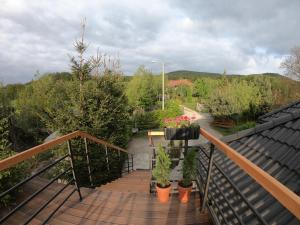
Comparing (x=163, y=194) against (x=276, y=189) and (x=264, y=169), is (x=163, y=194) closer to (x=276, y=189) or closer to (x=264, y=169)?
(x=264, y=169)

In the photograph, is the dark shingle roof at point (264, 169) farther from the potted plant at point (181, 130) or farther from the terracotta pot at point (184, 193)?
the potted plant at point (181, 130)

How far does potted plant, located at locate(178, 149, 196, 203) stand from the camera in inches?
131

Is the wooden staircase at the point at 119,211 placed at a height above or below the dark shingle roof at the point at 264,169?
below

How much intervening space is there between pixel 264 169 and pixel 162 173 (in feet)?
4.68

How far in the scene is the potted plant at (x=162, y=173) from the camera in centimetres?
335

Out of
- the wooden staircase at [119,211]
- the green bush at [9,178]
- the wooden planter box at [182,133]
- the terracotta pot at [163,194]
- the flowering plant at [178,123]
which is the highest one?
the flowering plant at [178,123]

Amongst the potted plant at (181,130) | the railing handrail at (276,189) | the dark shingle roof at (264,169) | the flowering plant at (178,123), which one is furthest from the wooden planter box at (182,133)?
the railing handrail at (276,189)

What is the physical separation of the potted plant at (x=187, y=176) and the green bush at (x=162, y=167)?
0.22 meters

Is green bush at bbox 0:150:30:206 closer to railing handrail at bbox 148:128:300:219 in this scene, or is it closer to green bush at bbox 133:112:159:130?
railing handrail at bbox 148:128:300:219

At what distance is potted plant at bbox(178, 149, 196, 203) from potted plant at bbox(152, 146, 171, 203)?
0.68 ft

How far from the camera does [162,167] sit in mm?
3361

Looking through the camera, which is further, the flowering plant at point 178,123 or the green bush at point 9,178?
the green bush at point 9,178

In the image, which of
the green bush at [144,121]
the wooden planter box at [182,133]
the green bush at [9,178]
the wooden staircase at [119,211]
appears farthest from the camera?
the green bush at [144,121]

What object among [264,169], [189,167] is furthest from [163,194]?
[264,169]
